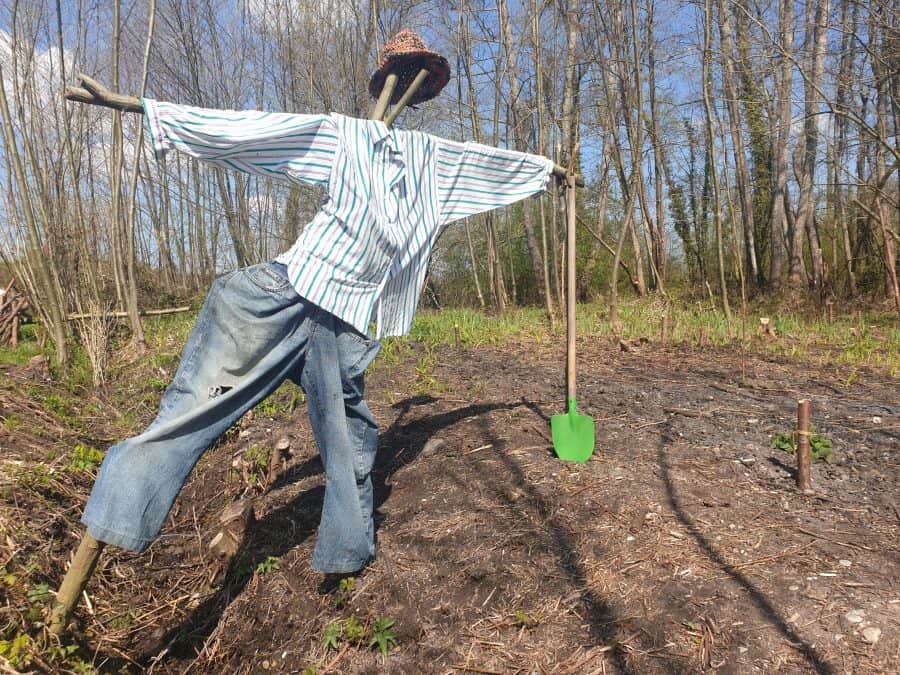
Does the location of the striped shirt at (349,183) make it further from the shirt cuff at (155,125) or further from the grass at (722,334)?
the grass at (722,334)

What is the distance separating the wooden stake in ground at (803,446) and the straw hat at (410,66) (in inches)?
79.8

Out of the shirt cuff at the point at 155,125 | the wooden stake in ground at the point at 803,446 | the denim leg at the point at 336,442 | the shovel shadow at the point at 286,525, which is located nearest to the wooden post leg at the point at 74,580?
the shovel shadow at the point at 286,525

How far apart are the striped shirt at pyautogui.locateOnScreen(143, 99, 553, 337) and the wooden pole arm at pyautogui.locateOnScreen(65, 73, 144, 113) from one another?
64mm

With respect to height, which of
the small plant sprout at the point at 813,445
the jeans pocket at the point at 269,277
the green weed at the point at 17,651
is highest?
the jeans pocket at the point at 269,277

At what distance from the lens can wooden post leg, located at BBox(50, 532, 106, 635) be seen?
173 centimetres

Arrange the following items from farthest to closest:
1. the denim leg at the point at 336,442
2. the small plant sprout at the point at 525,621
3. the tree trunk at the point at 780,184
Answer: the tree trunk at the point at 780,184, the denim leg at the point at 336,442, the small plant sprout at the point at 525,621

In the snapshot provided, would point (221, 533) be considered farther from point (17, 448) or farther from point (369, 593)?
point (17, 448)

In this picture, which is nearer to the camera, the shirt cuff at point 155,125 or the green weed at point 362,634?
the shirt cuff at point 155,125

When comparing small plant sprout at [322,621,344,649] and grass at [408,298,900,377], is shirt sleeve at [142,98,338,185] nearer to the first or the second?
small plant sprout at [322,621,344,649]

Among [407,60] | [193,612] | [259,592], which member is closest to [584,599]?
[259,592]

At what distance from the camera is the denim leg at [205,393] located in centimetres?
170

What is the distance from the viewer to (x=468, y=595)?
2049 millimetres

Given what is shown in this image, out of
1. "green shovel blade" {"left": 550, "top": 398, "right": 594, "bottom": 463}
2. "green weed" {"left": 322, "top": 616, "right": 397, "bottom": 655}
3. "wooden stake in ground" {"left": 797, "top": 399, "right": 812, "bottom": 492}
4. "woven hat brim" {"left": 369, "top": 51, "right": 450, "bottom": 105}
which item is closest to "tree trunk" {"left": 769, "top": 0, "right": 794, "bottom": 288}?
"wooden stake in ground" {"left": 797, "top": 399, "right": 812, "bottom": 492}

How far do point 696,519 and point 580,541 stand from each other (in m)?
0.48
